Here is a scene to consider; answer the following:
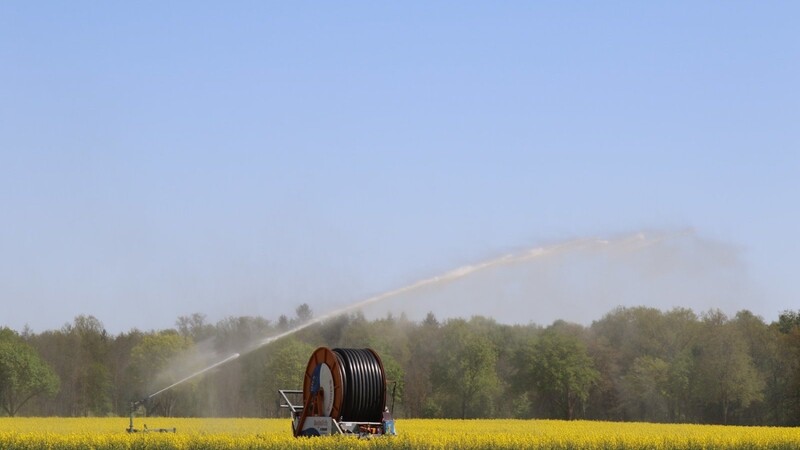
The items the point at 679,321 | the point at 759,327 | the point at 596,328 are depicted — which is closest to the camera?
the point at 759,327

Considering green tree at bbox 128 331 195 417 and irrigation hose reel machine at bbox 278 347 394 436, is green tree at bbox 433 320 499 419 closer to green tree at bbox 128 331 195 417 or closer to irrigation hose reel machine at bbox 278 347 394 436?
green tree at bbox 128 331 195 417

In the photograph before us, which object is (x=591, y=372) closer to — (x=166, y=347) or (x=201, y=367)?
(x=166, y=347)

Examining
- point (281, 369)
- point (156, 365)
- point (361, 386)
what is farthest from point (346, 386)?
point (281, 369)

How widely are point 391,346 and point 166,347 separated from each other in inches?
1186

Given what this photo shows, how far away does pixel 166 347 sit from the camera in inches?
3093

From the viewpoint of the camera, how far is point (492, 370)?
3698 inches

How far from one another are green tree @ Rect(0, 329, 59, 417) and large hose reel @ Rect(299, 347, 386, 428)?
68.3 meters

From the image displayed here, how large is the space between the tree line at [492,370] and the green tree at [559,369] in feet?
0.36

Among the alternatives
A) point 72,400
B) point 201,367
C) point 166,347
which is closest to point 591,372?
point 166,347

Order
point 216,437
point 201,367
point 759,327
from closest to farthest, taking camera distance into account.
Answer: point 216,437, point 201,367, point 759,327

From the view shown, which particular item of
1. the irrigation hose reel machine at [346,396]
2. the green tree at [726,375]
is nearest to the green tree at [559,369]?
the green tree at [726,375]

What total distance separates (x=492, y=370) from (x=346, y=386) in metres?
66.2

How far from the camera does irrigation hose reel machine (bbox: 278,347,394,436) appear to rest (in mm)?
28984

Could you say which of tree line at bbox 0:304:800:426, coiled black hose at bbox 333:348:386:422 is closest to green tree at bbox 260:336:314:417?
tree line at bbox 0:304:800:426
